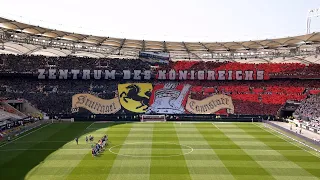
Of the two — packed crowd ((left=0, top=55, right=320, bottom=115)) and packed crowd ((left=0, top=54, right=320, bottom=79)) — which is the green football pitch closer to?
packed crowd ((left=0, top=55, right=320, bottom=115))

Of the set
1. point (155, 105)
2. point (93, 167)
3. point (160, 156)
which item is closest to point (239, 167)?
point (160, 156)

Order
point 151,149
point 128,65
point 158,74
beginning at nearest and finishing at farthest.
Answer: point 151,149 < point 158,74 < point 128,65

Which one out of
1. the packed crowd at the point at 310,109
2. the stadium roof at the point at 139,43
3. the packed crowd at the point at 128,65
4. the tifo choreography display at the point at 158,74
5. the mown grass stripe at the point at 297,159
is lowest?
the mown grass stripe at the point at 297,159

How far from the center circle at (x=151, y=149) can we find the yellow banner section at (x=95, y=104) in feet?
86.4

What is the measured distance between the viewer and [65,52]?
72750mm

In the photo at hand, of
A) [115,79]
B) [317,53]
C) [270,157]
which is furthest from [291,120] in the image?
[115,79]

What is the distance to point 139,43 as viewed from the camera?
236 ft

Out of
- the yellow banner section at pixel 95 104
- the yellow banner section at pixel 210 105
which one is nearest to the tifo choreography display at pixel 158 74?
the yellow banner section at pixel 95 104

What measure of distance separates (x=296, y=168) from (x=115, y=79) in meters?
47.1

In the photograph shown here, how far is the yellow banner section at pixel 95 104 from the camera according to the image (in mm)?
63375

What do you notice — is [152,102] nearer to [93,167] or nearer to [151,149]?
[151,149]

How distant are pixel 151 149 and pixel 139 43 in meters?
40.1

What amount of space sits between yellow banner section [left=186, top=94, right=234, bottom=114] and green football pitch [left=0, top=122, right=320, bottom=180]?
15982 mm

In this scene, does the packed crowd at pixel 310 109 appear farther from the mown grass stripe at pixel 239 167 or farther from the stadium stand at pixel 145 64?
the mown grass stripe at pixel 239 167
